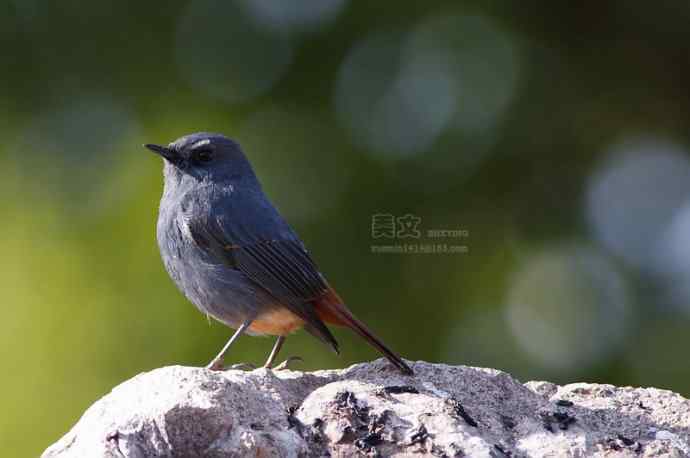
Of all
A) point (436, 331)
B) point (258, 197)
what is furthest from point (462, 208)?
point (258, 197)

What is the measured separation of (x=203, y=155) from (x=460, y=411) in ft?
7.82

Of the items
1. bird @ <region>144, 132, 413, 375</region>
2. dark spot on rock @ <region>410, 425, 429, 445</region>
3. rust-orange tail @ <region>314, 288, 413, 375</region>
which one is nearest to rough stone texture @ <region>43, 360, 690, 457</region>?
dark spot on rock @ <region>410, 425, 429, 445</region>

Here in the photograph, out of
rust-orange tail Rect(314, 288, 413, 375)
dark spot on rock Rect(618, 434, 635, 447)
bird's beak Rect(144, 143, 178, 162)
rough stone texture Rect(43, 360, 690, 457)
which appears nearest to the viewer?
rough stone texture Rect(43, 360, 690, 457)

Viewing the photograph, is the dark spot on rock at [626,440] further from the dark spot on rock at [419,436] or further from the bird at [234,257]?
the bird at [234,257]

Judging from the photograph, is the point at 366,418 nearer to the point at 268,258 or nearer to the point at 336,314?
the point at 336,314

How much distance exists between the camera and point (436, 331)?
5945mm

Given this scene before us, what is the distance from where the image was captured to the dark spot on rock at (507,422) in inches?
147

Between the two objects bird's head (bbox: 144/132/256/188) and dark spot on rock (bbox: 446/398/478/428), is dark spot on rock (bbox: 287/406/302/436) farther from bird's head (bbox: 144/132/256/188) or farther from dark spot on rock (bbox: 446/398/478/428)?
bird's head (bbox: 144/132/256/188)

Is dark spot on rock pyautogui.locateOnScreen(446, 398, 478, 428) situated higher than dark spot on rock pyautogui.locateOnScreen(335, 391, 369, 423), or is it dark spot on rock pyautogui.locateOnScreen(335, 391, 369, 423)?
dark spot on rock pyautogui.locateOnScreen(335, 391, 369, 423)

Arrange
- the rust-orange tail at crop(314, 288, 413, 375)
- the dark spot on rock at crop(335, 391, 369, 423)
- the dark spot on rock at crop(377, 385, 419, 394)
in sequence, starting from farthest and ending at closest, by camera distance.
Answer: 1. the rust-orange tail at crop(314, 288, 413, 375)
2. the dark spot on rock at crop(377, 385, 419, 394)
3. the dark spot on rock at crop(335, 391, 369, 423)

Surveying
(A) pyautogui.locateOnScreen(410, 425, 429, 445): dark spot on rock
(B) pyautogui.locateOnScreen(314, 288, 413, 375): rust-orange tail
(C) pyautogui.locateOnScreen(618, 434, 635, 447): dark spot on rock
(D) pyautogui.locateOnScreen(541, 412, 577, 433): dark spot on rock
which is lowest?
(C) pyautogui.locateOnScreen(618, 434, 635, 447): dark spot on rock

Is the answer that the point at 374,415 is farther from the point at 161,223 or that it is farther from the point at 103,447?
the point at 161,223

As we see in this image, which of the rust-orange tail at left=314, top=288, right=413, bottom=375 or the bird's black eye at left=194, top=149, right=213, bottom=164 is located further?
the bird's black eye at left=194, top=149, right=213, bottom=164

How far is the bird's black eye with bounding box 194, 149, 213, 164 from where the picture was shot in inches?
→ 209
